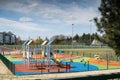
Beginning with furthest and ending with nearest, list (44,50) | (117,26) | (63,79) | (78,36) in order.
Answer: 1. (78,36)
2. (44,50)
3. (117,26)
4. (63,79)

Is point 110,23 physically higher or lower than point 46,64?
higher

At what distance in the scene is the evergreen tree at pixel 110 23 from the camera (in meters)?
10.2

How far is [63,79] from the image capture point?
664 centimetres

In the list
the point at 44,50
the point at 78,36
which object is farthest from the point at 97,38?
the point at 78,36

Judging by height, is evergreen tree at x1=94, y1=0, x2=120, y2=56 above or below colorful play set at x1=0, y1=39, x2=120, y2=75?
above

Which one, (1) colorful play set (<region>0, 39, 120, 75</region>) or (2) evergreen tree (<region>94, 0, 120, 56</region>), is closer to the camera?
(2) evergreen tree (<region>94, 0, 120, 56</region>)

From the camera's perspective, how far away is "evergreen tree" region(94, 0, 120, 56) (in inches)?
402

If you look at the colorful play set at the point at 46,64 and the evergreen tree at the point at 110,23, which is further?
the colorful play set at the point at 46,64

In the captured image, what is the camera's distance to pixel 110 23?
1054 centimetres

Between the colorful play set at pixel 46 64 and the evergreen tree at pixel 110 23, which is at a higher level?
the evergreen tree at pixel 110 23

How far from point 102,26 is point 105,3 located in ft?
3.25

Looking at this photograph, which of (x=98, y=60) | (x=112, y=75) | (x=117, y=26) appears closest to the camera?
(x=112, y=75)

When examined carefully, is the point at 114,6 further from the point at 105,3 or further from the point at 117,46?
the point at 117,46

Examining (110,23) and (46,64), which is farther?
(46,64)
